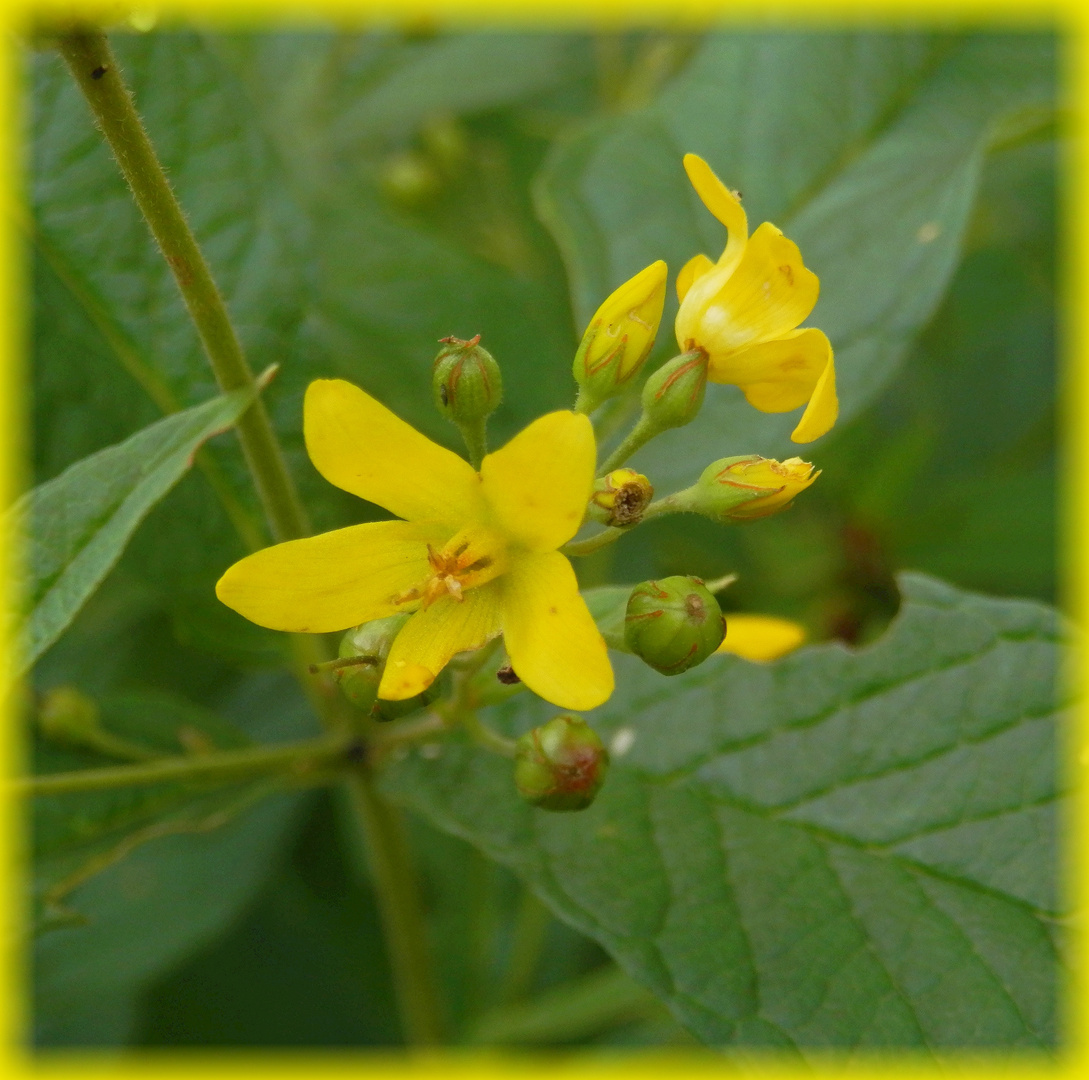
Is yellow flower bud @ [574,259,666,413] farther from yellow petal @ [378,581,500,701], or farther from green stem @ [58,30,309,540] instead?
green stem @ [58,30,309,540]

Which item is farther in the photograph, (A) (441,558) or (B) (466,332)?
(B) (466,332)

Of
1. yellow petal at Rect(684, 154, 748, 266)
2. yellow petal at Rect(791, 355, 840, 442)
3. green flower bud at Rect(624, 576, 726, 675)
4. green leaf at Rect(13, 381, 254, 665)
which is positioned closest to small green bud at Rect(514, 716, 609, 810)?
green flower bud at Rect(624, 576, 726, 675)

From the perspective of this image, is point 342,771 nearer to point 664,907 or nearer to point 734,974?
point 664,907

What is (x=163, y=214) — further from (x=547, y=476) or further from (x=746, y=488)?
(x=746, y=488)

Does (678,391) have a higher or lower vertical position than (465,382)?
lower

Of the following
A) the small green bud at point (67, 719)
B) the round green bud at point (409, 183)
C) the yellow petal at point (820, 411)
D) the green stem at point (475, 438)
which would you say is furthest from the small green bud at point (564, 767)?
the round green bud at point (409, 183)

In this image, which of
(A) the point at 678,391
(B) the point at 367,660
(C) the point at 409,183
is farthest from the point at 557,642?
(C) the point at 409,183
